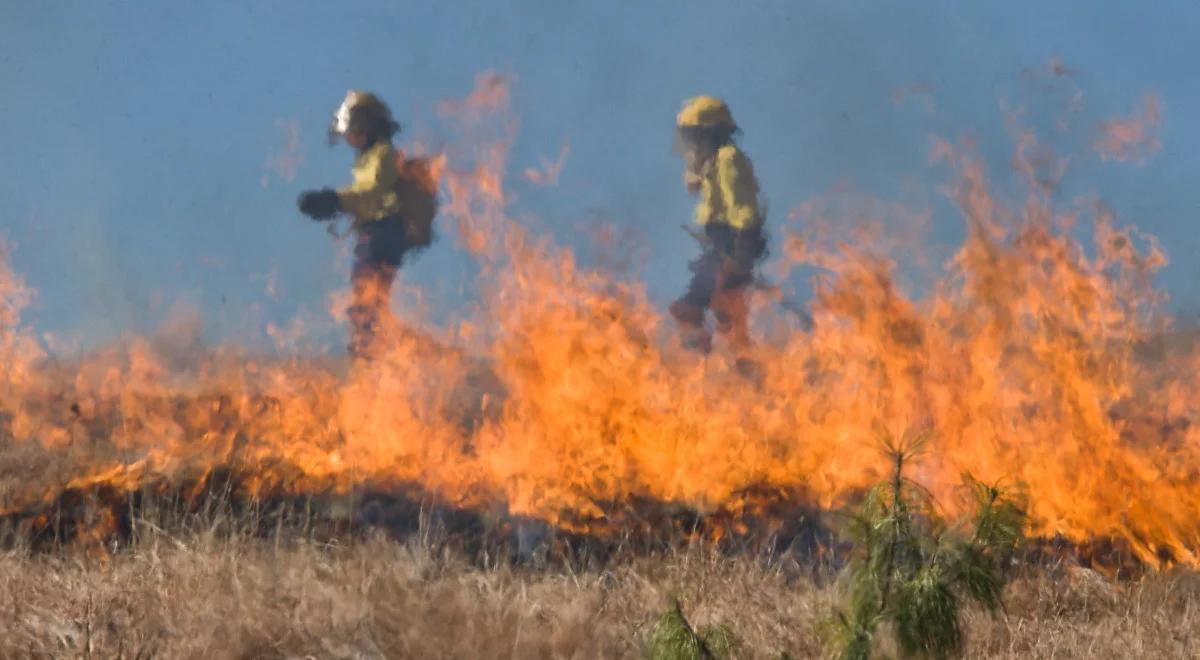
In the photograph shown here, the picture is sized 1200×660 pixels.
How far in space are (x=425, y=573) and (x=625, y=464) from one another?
2.27m

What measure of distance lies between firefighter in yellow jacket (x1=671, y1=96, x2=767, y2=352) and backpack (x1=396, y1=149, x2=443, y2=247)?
88.6 inches

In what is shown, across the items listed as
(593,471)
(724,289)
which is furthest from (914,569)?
(724,289)

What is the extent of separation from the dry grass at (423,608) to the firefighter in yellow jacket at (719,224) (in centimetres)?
432

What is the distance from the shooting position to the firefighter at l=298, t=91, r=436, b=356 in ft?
33.1

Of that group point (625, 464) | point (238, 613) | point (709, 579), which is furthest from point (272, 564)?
point (625, 464)

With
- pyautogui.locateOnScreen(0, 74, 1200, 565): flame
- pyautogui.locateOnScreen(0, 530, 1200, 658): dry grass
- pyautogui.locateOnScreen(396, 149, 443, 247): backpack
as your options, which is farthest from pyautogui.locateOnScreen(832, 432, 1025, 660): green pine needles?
pyautogui.locateOnScreen(396, 149, 443, 247): backpack

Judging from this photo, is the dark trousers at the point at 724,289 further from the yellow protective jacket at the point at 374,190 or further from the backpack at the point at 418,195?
the yellow protective jacket at the point at 374,190

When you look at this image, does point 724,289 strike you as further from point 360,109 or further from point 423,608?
point 423,608

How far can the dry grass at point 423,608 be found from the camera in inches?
175

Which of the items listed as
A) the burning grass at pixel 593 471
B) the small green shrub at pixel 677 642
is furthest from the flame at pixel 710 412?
the small green shrub at pixel 677 642

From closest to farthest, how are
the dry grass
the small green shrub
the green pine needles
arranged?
1. the green pine needles
2. the small green shrub
3. the dry grass

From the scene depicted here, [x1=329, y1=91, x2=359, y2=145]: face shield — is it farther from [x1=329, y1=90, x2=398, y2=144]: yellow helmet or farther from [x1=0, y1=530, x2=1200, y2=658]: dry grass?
[x1=0, y1=530, x2=1200, y2=658]: dry grass

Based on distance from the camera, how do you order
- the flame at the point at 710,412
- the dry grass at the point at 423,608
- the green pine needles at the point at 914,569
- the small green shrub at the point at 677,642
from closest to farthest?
the green pine needles at the point at 914,569
the small green shrub at the point at 677,642
the dry grass at the point at 423,608
the flame at the point at 710,412

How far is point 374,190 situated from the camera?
33.3ft
